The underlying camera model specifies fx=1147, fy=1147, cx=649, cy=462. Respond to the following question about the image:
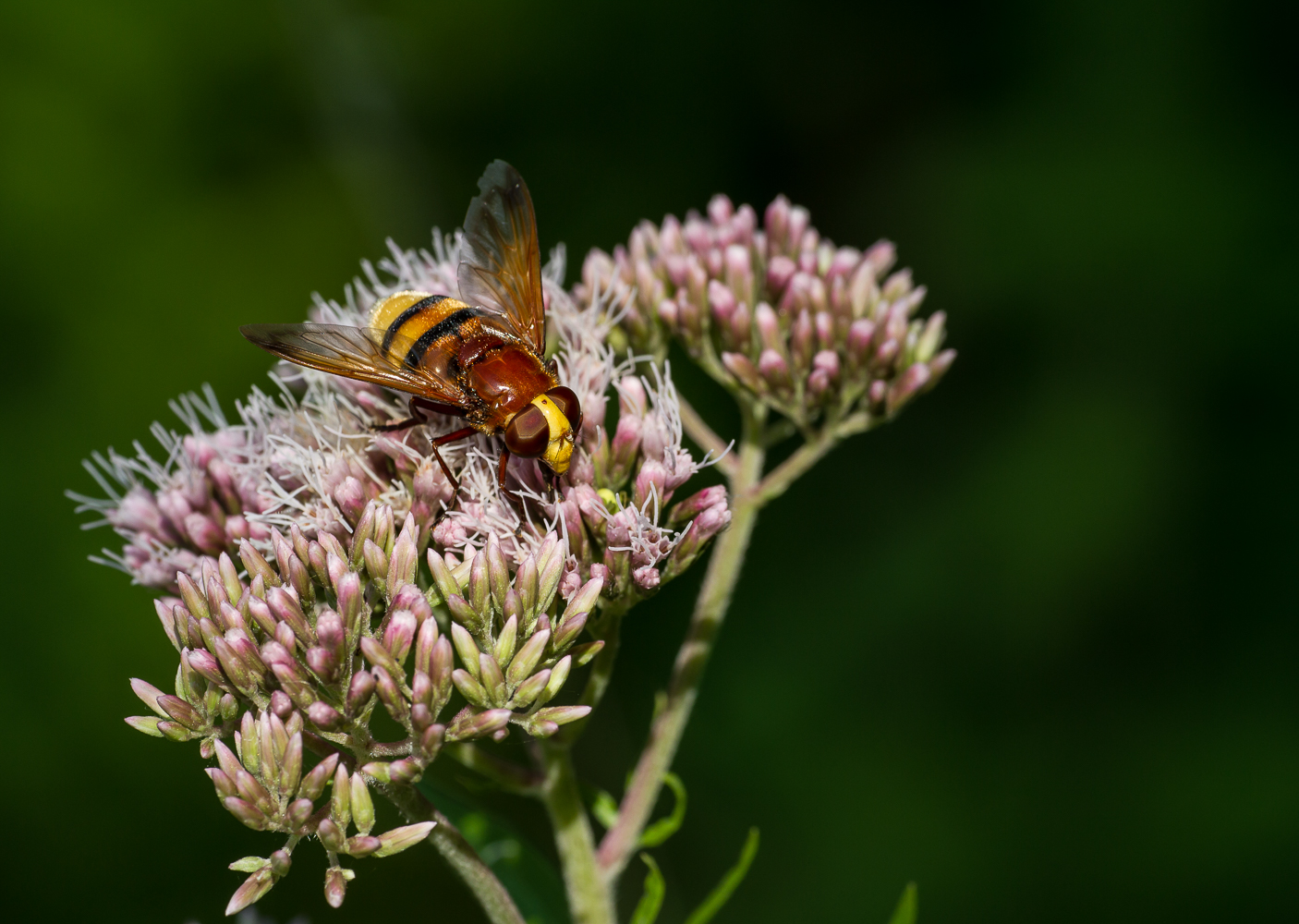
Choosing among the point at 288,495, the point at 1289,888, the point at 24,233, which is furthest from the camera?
the point at 24,233

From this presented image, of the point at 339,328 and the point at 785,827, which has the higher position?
the point at 339,328

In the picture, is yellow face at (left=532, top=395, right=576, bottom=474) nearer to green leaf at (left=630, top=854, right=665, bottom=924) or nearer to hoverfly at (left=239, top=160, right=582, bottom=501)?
hoverfly at (left=239, top=160, right=582, bottom=501)

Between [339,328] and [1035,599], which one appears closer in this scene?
[339,328]

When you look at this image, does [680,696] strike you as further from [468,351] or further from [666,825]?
[468,351]

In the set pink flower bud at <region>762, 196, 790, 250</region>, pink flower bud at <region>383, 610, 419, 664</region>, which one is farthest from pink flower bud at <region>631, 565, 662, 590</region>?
pink flower bud at <region>762, 196, 790, 250</region>

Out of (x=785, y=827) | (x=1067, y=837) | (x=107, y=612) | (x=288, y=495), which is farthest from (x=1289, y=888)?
(x=107, y=612)

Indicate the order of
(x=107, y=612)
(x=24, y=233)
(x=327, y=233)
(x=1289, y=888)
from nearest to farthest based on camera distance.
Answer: (x=1289, y=888)
(x=107, y=612)
(x=24, y=233)
(x=327, y=233)

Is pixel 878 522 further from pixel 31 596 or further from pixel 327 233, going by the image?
pixel 31 596
